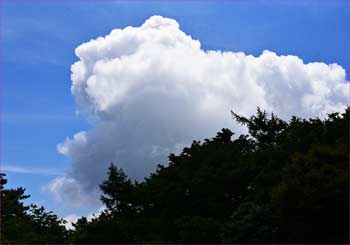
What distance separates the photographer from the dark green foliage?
133 feet

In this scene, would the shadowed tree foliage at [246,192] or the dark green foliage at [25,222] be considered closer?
the shadowed tree foliage at [246,192]

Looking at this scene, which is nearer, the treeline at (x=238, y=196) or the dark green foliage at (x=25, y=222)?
the treeline at (x=238, y=196)

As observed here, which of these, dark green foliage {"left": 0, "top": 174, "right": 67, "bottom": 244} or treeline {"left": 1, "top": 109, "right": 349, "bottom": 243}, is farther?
dark green foliage {"left": 0, "top": 174, "right": 67, "bottom": 244}

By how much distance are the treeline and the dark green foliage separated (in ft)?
0.45

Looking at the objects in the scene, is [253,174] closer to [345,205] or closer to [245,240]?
[245,240]

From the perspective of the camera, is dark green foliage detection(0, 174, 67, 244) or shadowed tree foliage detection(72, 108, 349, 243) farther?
dark green foliage detection(0, 174, 67, 244)

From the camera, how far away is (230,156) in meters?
36.6

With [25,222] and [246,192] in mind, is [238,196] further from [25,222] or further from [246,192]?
[25,222]

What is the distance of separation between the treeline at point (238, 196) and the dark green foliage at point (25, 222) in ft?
0.45

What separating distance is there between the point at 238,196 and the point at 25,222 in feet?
64.7

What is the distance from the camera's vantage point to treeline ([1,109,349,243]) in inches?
851

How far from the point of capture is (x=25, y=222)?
4597cm

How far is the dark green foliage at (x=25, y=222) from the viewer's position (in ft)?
133

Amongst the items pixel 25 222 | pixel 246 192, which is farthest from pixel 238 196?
pixel 25 222
